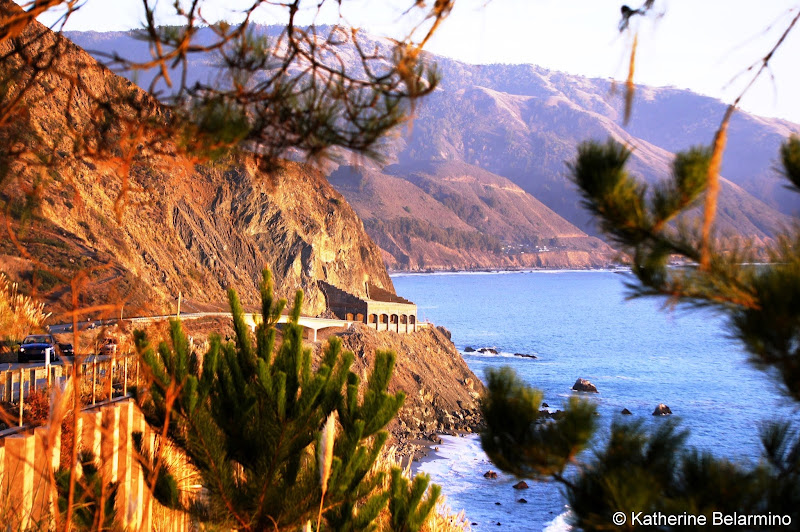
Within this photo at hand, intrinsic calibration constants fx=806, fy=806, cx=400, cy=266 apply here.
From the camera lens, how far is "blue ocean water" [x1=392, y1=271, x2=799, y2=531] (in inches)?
1065

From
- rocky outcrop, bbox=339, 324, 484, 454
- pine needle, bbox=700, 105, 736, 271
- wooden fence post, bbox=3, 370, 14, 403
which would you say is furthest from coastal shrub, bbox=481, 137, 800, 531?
rocky outcrop, bbox=339, 324, 484, 454

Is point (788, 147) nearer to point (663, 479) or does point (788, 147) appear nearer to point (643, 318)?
point (663, 479)

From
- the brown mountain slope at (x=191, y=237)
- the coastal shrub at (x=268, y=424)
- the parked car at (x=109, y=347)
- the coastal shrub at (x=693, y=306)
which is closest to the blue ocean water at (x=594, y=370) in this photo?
the coastal shrub at (x=693, y=306)

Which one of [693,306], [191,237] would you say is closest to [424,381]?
[191,237]

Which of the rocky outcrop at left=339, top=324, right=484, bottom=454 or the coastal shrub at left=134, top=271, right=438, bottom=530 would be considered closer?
the coastal shrub at left=134, top=271, right=438, bottom=530

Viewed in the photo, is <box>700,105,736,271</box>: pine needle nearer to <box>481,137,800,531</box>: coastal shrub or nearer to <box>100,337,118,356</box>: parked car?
<box>481,137,800,531</box>: coastal shrub

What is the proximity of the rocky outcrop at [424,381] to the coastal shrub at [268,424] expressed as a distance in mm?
26335

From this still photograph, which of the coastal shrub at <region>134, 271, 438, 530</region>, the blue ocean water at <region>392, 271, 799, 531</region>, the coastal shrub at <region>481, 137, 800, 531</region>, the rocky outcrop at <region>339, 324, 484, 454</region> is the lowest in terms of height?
the blue ocean water at <region>392, 271, 799, 531</region>

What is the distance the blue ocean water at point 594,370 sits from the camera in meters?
27.1

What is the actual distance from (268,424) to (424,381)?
110ft

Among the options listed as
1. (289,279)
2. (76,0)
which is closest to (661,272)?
(76,0)

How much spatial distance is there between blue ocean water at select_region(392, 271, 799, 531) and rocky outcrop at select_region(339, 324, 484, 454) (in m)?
1.85

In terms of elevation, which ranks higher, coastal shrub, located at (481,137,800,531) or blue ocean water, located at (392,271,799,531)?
coastal shrub, located at (481,137,800,531)

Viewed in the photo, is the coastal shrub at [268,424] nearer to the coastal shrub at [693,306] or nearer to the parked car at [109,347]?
the parked car at [109,347]
